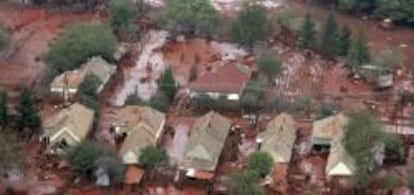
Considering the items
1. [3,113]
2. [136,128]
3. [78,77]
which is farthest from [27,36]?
[136,128]

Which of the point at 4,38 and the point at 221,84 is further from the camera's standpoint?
the point at 4,38

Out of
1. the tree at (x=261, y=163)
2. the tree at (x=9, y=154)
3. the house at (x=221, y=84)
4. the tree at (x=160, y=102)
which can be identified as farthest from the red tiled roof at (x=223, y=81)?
the tree at (x=9, y=154)

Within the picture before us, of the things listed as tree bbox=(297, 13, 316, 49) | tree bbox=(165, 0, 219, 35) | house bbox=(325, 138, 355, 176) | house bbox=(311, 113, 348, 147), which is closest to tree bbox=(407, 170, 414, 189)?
house bbox=(325, 138, 355, 176)

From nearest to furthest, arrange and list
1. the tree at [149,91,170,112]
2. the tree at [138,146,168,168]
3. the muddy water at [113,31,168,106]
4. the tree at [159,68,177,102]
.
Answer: the tree at [138,146,168,168] < the tree at [149,91,170,112] < the tree at [159,68,177,102] < the muddy water at [113,31,168,106]

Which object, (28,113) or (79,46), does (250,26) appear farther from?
(28,113)

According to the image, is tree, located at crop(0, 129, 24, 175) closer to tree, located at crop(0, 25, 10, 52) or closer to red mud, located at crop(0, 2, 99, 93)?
red mud, located at crop(0, 2, 99, 93)

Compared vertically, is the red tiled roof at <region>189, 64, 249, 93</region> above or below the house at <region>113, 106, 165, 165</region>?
above

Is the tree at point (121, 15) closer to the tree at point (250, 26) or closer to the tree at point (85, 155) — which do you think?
the tree at point (250, 26)
